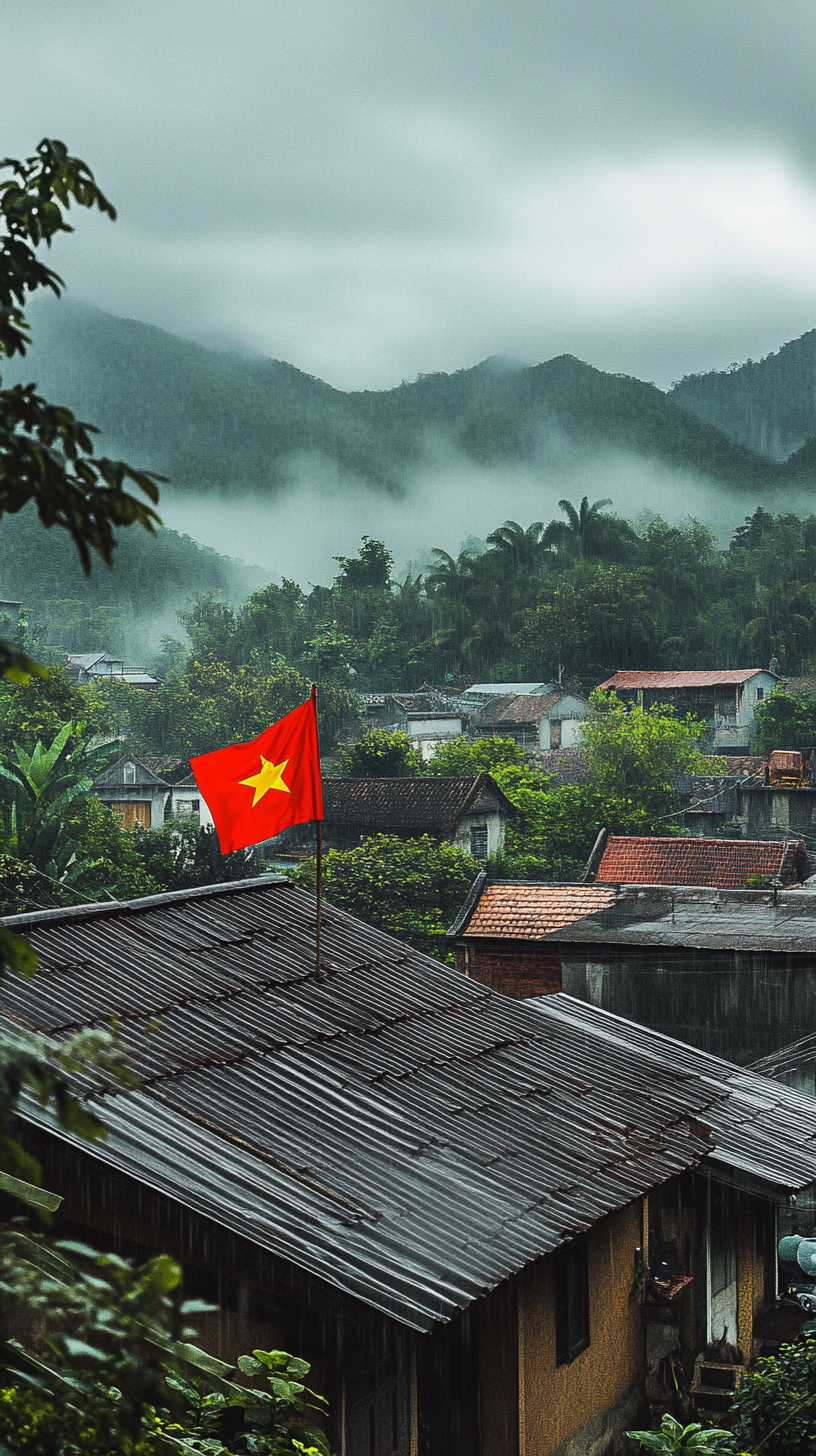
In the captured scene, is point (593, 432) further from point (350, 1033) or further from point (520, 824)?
point (350, 1033)

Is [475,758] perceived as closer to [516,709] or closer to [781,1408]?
[516,709]

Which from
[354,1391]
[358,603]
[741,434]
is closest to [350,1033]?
[354,1391]

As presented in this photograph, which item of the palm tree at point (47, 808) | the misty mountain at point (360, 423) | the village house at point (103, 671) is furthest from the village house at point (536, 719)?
the misty mountain at point (360, 423)

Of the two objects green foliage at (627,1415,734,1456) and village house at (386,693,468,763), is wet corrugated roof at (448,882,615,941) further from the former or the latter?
village house at (386,693,468,763)

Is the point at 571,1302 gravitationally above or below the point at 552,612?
below

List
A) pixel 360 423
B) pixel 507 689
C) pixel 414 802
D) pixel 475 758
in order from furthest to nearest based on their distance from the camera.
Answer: pixel 360 423 < pixel 507 689 < pixel 475 758 < pixel 414 802

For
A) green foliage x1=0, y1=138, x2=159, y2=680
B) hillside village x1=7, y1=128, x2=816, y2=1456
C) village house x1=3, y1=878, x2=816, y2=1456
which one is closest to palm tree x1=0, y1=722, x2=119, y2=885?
hillside village x1=7, y1=128, x2=816, y2=1456

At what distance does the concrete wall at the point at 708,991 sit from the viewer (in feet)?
64.6

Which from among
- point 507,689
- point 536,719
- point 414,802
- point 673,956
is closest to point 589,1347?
point 673,956

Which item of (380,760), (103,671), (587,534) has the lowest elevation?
(380,760)

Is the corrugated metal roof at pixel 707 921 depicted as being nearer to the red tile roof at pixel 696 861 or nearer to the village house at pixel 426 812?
the red tile roof at pixel 696 861

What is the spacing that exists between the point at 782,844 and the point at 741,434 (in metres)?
143

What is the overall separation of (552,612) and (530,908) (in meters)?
62.8

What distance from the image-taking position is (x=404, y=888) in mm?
42375
